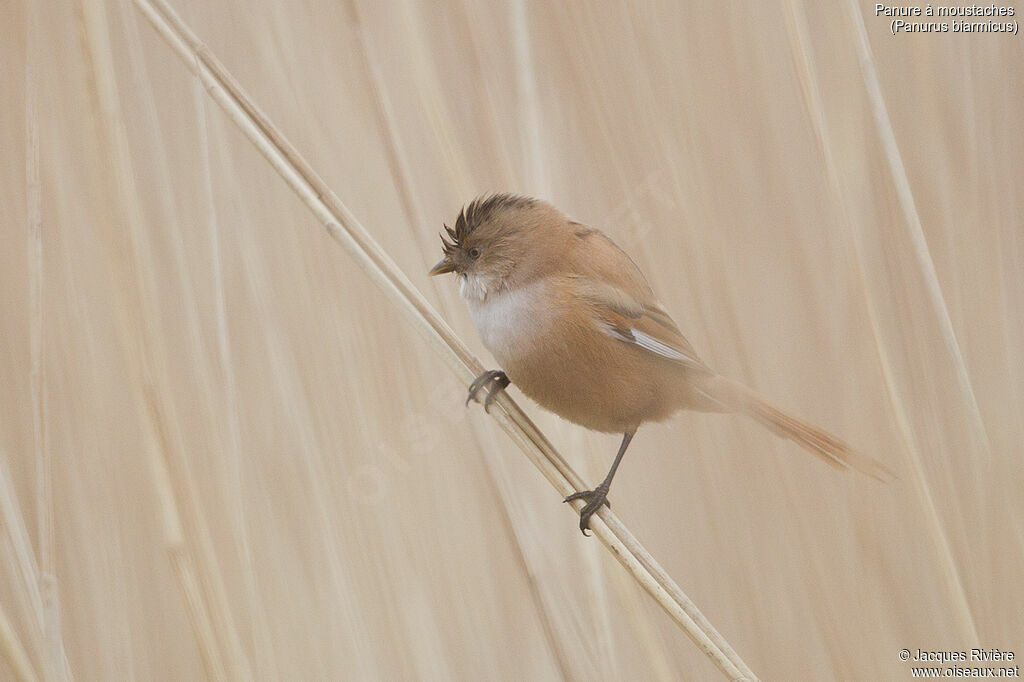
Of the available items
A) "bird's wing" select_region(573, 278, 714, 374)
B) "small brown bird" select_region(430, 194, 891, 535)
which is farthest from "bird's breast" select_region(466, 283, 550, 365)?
"bird's wing" select_region(573, 278, 714, 374)

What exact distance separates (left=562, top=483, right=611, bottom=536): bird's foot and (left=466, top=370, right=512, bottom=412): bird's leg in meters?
0.24

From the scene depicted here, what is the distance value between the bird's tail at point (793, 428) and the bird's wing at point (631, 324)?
0.06m

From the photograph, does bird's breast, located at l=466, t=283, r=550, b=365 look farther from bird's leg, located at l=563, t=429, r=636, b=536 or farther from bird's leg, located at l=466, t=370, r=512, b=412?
bird's leg, located at l=563, t=429, r=636, b=536

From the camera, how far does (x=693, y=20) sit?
1.66 metres

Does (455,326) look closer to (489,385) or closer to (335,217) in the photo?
(489,385)

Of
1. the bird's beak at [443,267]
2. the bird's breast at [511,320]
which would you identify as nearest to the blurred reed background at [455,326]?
the bird's beak at [443,267]

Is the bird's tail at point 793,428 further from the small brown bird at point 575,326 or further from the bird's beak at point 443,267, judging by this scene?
the bird's beak at point 443,267

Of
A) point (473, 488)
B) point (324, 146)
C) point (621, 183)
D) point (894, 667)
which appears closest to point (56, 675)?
point (473, 488)

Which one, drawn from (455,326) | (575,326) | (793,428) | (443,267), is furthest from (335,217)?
(793,428)

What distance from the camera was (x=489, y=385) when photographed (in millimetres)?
1657

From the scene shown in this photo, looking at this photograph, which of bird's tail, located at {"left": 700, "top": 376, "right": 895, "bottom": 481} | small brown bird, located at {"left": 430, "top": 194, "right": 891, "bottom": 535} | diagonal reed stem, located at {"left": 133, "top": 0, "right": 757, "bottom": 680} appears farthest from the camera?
small brown bird, located at {"left": 430, "top": 194, "right": 891, "bottom": 535}

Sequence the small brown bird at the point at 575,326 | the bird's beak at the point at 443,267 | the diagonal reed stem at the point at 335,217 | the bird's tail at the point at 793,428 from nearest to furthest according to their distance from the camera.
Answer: the diagonal reed stem at the point at 335,217 → the bird's tail at the point at 793,428 → the small brown bird at the point at 575,326 → the bird's beak at the point at 443,267

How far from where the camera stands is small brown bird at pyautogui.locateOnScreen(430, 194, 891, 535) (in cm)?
165

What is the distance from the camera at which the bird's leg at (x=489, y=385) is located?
59.2 inches
